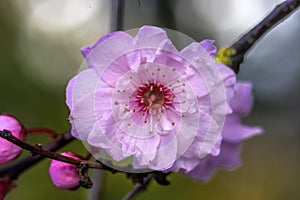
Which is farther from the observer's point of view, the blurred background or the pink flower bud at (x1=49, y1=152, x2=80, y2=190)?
the blurred background

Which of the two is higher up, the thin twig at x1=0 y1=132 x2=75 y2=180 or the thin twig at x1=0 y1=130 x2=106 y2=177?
the thin twig at x1=0 y1=130 x2=106 y2=177

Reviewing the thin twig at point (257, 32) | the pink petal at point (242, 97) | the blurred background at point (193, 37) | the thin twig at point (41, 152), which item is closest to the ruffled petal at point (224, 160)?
the pink petal at point (242, 97)

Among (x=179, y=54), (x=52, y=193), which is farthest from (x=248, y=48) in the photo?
(x=52, y=193)

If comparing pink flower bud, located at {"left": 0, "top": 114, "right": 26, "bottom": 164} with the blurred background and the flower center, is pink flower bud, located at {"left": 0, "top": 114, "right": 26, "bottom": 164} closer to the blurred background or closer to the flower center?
the flower center

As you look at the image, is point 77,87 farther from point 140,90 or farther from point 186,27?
point 186,27

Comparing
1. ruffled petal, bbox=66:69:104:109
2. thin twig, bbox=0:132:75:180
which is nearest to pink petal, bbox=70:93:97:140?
ruffled petal, bbox=66:69:104:109

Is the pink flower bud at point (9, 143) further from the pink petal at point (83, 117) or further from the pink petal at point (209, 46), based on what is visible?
the pink petal at point (209, 46)
